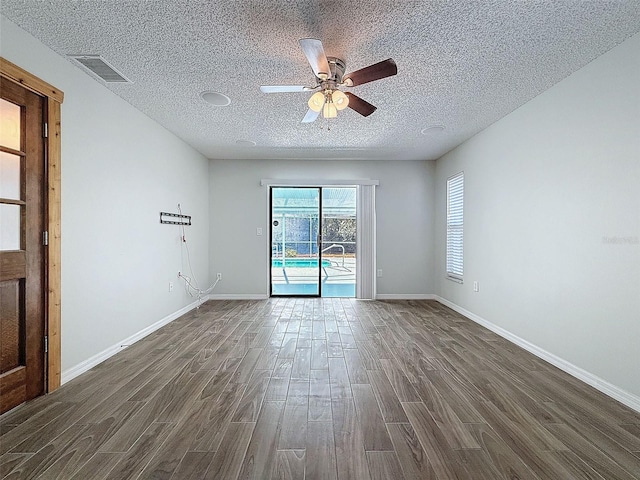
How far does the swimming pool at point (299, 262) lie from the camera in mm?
6152

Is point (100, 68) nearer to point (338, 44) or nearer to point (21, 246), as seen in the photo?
point (21, 246)

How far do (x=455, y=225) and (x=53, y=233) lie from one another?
16.1 ft

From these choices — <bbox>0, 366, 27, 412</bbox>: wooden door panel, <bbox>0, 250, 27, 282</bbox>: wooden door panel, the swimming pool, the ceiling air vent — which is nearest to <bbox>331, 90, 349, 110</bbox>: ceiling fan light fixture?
the ceiling air vent

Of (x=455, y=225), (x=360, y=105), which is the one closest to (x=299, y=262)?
(x=455, y=225)

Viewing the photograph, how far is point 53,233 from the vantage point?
239cm

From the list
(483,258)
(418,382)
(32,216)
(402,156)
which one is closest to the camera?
(32,216)

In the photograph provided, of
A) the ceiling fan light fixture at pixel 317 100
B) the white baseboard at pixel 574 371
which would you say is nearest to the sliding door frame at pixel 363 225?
the white baseboard at pixel 574 371

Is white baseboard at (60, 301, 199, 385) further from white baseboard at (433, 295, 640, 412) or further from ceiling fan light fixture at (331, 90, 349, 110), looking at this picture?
white baseboard at (433, 295, 640, 412)

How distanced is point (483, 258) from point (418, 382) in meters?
2.33

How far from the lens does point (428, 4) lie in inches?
75.5

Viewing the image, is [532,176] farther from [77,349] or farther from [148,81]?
[77,349]

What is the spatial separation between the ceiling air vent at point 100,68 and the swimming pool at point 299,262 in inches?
151

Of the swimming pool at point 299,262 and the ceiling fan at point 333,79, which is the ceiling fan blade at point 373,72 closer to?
the ceiling fan at point 333,79

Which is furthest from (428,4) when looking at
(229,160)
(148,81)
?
(229,160)
